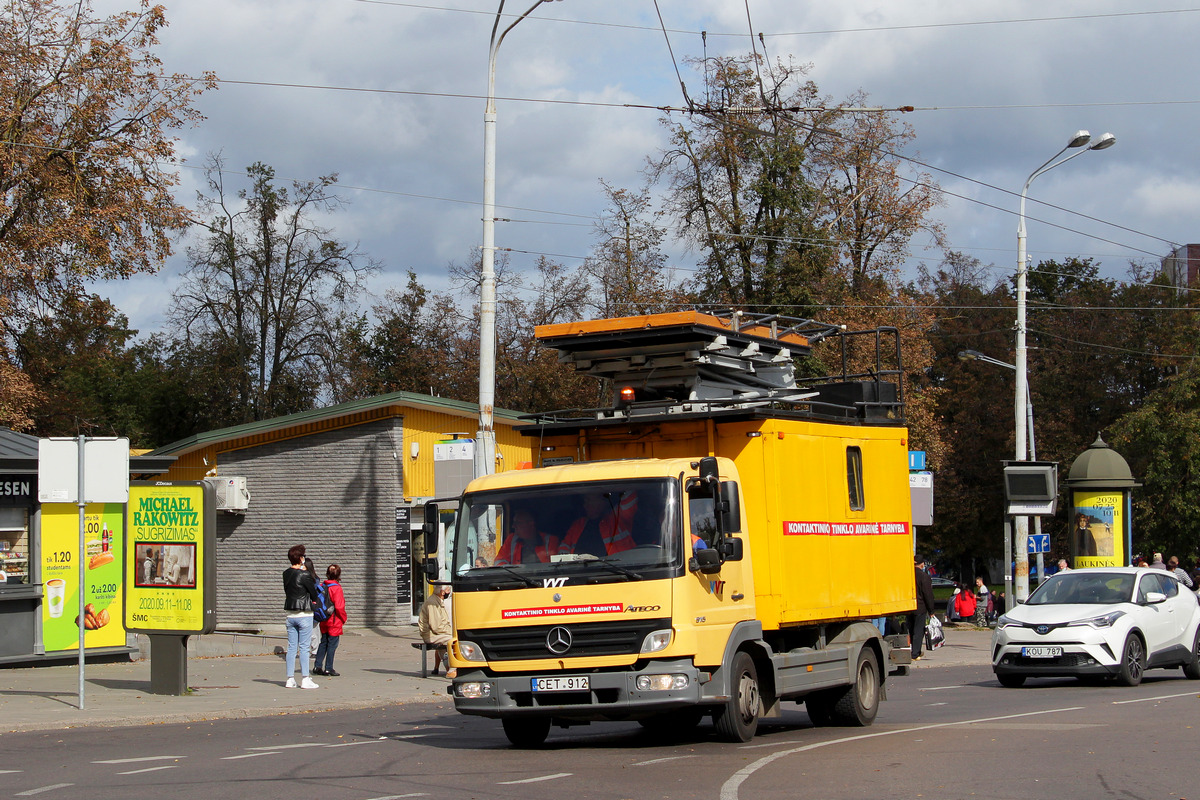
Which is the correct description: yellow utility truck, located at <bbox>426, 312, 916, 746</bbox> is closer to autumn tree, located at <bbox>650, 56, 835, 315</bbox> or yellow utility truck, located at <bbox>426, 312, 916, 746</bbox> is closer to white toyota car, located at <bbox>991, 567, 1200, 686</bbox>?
white toyota car, located at <bbox>991, 567, 1200, 686</bbox>

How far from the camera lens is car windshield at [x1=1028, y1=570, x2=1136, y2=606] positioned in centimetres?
1817

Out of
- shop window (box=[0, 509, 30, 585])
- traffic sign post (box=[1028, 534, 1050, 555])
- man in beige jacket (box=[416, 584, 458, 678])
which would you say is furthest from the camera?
traffic sign post (box=[1028, 534, 1050, 555])

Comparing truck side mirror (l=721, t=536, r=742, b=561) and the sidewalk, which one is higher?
truck side mirror (l=721, t=536, r=742, b=561)

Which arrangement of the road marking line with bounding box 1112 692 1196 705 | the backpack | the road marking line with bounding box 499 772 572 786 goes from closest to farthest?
1. the road marking line with bounding box 499 772 572 786
2. the road marking line with bounding box 1112 692 1196 705
3. the backpack

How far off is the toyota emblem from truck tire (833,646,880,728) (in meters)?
3.77

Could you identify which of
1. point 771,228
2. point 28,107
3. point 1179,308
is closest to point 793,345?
point 28,107

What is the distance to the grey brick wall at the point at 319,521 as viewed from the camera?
92.6ft

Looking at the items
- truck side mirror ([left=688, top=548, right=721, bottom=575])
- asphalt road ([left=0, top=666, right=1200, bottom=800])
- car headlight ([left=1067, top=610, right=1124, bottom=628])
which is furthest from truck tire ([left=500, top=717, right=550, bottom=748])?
car headlight ([left=1067, top=610, right=1124, bottom=628])

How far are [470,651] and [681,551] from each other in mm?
1986

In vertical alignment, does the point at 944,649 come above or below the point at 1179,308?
below

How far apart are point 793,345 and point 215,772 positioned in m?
7.62

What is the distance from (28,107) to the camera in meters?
25.4

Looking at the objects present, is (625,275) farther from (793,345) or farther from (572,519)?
(572,519)

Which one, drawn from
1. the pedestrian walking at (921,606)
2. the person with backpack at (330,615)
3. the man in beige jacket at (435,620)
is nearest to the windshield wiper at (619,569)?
the man in beige jacket at (435,620)
